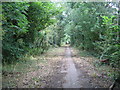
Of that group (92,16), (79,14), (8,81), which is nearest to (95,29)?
(92,16)

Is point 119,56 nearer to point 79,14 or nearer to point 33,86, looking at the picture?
point 33,86

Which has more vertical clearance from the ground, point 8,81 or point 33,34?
point 33,34

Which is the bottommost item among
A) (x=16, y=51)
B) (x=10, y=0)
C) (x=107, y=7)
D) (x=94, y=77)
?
(x=94, y=77)

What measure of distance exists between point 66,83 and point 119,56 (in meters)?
2.09

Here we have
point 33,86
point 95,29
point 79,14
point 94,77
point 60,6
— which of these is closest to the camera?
point 33,86

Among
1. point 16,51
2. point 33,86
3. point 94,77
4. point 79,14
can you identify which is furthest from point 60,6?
point 33,86

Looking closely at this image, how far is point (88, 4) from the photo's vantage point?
12133 mm

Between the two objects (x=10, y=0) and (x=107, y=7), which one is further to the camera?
(x=107, y=7)

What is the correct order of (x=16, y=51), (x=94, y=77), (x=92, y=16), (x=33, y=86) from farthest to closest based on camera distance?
(x=92, y=16) < (x=16, y=51) < (x=94, y=77) < (x=33, y=86)

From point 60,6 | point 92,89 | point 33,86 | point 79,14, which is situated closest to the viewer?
point 92,89

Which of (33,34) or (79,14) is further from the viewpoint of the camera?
(79,14)

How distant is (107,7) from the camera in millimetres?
10570

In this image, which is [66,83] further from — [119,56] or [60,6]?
[60,6]

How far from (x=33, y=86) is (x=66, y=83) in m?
1.19
